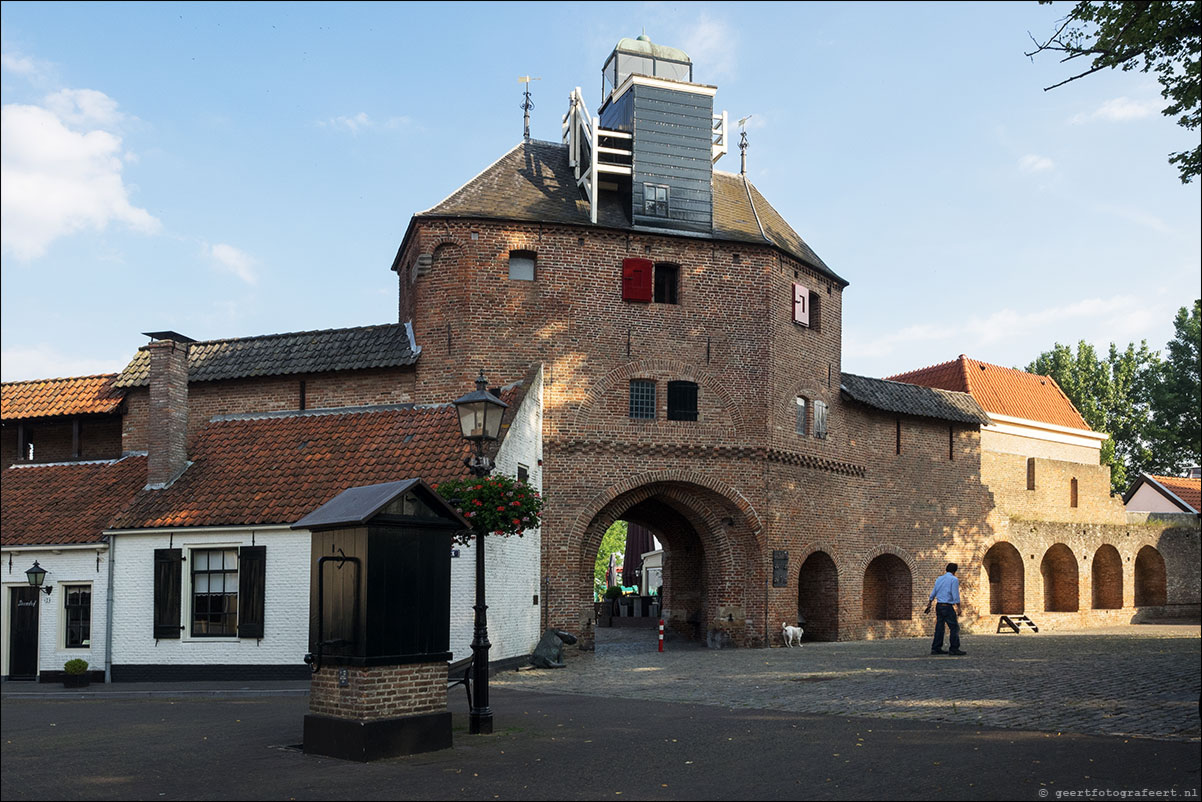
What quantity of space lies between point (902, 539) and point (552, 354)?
471 inches

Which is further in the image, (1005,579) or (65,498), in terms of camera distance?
(1005,579)

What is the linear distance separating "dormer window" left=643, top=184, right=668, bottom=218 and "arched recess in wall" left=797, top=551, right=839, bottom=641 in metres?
9.35

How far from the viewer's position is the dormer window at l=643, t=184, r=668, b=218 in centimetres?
2534

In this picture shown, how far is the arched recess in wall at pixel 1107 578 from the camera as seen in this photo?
1522 inches

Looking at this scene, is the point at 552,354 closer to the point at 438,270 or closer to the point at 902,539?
the point at 438,270

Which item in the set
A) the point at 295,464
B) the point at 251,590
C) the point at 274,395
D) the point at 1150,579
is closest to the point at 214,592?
the point at 251,590

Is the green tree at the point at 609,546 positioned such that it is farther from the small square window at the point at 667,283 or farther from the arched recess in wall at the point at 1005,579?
the small square window at the point at 667,283

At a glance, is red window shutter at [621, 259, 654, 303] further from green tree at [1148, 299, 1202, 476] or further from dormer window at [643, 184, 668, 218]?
green tree at [1148, 299, 1202, 476]

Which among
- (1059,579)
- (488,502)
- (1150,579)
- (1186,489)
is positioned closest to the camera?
(488,502)

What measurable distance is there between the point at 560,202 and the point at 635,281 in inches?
106

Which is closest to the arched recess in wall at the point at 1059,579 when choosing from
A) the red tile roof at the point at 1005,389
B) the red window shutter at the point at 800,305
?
the red tile roof at the point at 1005,389

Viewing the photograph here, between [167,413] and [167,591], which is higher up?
[167,413]

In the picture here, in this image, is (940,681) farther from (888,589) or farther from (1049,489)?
(1049,489)

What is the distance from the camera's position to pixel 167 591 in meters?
20.0
